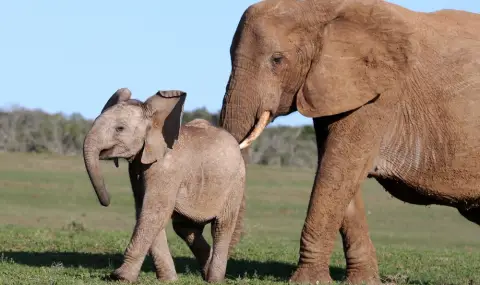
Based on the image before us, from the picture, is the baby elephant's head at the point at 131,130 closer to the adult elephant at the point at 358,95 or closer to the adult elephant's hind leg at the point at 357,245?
the adult elephant at the point at 358,95

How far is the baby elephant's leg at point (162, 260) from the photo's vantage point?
11.1 m

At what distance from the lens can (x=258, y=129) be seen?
1132cm

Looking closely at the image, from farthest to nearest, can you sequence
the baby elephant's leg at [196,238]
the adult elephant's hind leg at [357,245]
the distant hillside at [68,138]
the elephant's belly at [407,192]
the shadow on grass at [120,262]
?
1. the distant hillside at [68,138]
2. the shadow on grass at [120,262]
3. the adult elephant's hind leg at [357,245]
4. the elephant's belly at [407,192]
5. the baby elephant's leg at [196,238]

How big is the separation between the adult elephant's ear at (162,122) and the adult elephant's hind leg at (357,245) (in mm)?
2160

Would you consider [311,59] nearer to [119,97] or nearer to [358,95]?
[358,95]

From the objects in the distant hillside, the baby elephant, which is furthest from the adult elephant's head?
the distant hillside

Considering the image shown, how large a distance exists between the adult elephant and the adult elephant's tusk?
12 millimetres

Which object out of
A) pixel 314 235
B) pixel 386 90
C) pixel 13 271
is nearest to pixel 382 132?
pixel 386 90

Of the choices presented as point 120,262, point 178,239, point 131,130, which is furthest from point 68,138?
point 131,130

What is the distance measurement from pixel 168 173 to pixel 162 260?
2.57 ft

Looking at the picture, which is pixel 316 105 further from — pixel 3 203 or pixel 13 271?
pixel 3 203

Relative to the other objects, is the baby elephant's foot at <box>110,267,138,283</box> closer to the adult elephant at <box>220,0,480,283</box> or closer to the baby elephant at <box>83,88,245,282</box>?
the baby elephant at <box>83,88,245,282</box>

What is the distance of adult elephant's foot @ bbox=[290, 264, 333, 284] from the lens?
11500 millimetres

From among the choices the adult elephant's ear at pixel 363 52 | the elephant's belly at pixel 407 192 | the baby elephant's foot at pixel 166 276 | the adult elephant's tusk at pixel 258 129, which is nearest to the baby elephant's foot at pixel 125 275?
the baby elephant's foot at pixel 166 276
